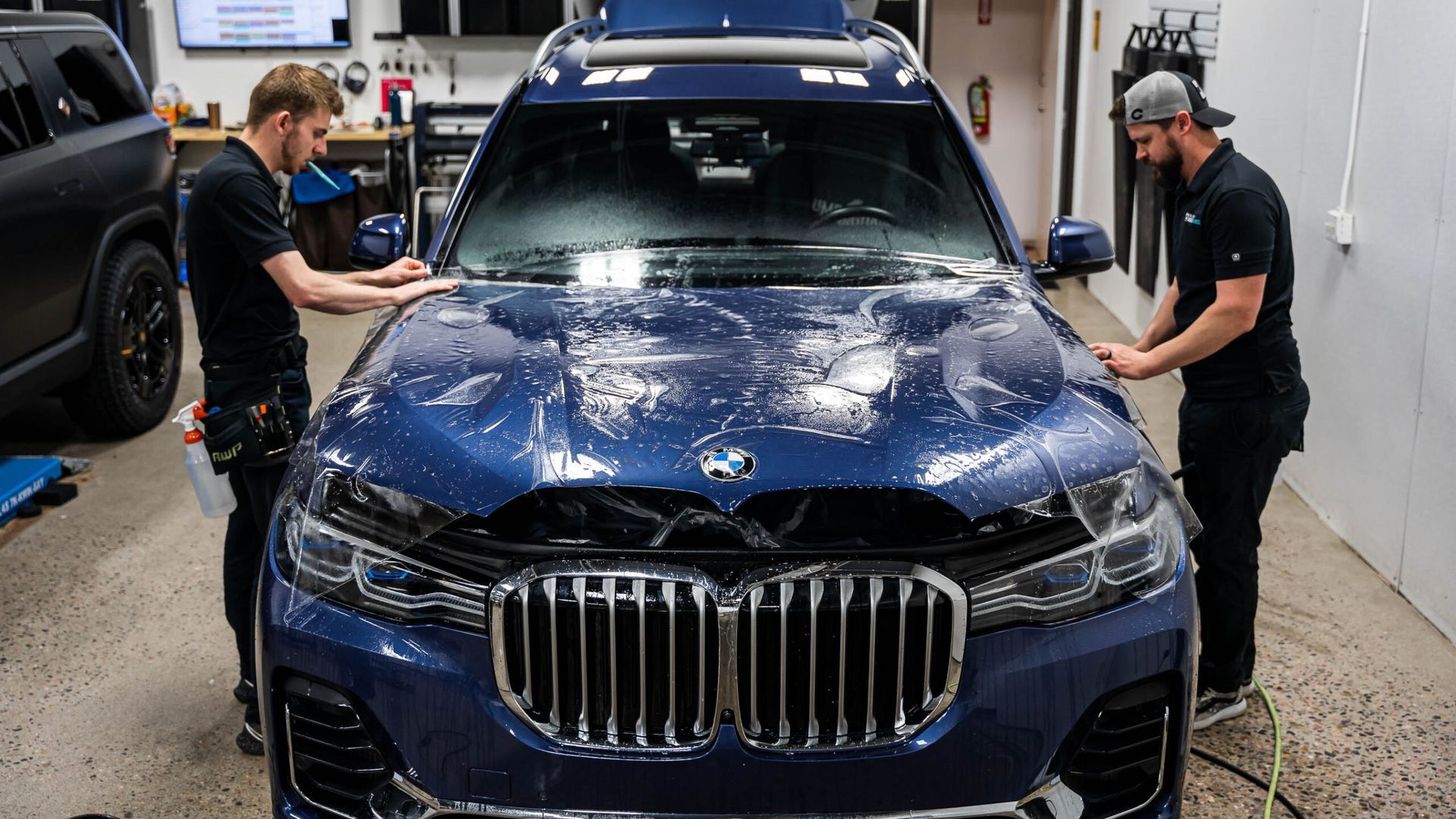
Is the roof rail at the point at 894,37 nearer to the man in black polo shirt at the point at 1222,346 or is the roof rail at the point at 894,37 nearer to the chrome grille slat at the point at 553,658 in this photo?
the man in black polo shirt at the point at 1222,346

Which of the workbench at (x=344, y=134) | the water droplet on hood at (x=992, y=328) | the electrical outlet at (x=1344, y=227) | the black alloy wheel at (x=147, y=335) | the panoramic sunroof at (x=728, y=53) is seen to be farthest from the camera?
the workbench at (x=344, y=134)

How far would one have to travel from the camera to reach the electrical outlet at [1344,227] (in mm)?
4680

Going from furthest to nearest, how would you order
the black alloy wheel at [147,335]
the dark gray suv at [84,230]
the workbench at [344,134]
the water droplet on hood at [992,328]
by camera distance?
the workbench at [344,134]
the black alloy wheel at [147,335]
the dark gray suv at [84,230]
the water droplet on hood at [992,328]

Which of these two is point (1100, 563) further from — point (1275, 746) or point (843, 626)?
point (1275, 746)

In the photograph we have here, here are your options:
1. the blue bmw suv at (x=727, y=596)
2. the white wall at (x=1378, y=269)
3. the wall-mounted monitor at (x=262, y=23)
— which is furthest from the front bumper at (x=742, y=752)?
the wall-mounted monitor at (x=262, y=23)

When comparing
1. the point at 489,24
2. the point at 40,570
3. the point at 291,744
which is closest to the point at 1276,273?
the point at 291,744

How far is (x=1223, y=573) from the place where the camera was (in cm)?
338

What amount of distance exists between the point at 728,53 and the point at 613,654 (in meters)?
2.17

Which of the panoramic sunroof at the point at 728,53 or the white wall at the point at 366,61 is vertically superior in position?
the panoramic sunroof at the point at 728,53

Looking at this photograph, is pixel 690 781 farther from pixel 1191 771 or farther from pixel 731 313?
pixel 1191 771

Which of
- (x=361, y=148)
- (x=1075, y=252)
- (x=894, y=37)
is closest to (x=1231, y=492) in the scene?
(x=1075, y=252)

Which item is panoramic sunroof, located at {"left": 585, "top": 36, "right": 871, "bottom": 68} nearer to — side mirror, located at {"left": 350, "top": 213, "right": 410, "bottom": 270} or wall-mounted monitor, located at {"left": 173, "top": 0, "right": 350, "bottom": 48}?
side mirror, located at {"left": 350, "top": 213, "right": 410, "bottom": 270}

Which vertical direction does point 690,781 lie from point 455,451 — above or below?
below

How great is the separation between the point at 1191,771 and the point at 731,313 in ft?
5.12
